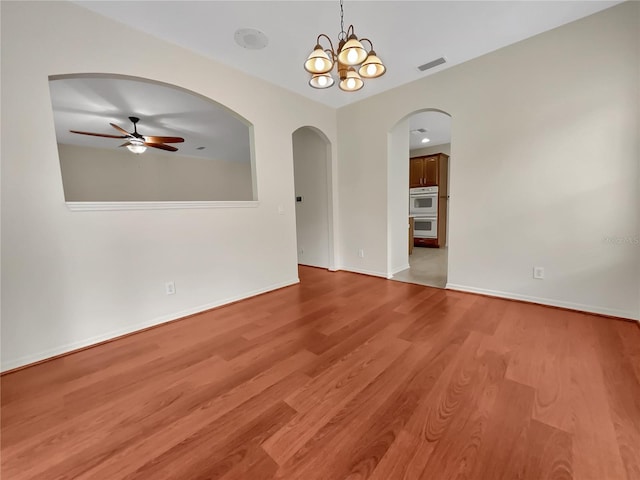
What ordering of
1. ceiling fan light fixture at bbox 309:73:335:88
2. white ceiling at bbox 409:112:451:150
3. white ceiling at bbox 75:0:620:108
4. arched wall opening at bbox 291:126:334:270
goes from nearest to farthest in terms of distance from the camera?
1. white ceiling at bbox 75:0:620:108
2. ceiling fan light fixture at bbox 309:73:335:88
3. arched wall opening at bbox 291:126:334:270
4. white ceiling at bbox 409:112:451:150

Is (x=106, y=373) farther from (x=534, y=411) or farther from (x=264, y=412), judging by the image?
(x=534, y=411)

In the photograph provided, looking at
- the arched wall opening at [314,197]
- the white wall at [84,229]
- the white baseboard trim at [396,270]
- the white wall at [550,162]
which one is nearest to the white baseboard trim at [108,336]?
the white wall at [84,229]

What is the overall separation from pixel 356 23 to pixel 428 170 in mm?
4443

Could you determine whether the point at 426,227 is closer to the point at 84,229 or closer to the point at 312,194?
the point at 312,194

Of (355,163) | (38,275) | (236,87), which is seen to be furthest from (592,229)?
(38,275)

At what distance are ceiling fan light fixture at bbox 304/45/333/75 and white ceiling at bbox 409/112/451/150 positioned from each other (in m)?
2.40

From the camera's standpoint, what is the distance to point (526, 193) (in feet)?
8.50

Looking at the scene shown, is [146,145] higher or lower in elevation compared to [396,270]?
higher

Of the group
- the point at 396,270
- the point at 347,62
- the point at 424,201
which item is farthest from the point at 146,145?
the point at 424,201

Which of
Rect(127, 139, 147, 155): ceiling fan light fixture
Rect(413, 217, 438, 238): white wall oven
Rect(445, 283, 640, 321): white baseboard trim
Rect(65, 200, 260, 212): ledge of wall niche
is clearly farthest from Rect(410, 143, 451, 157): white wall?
Rect(127, 139, 147, 155): ceiling fan light fixture

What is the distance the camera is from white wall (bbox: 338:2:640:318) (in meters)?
2.16

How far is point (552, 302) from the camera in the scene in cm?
253

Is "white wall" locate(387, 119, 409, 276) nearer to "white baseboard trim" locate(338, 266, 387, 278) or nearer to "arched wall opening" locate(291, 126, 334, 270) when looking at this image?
"white baseboard trim" locate(338, 266, 387, 278)

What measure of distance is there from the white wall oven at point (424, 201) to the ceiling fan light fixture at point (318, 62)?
486 cm
